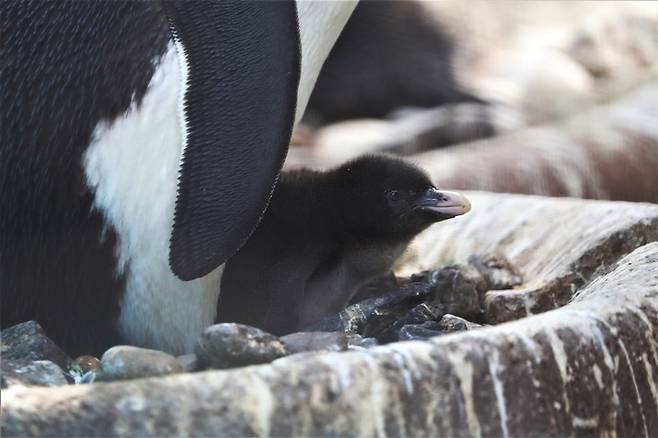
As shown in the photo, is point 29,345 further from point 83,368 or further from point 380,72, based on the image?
point 380,72

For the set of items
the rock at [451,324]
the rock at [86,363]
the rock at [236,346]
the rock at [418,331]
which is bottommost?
the rock at [236,346]

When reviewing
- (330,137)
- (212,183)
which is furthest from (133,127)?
(330,137)

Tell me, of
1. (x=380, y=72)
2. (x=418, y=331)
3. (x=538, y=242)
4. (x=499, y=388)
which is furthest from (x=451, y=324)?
(x=380, y=72)

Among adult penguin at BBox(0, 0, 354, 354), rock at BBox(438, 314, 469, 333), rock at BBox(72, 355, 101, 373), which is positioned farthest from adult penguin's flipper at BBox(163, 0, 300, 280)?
rock at BBox(438, 314, 469, 333)

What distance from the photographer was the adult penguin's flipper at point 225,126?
7.73 feet

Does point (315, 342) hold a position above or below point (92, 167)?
below

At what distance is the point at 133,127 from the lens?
8.43 ft

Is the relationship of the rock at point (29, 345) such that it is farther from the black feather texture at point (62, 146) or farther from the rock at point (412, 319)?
the rock at point (412, 319)

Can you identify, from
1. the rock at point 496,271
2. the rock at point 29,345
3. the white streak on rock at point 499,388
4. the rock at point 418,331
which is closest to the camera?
the white streak on rock at point 499,388

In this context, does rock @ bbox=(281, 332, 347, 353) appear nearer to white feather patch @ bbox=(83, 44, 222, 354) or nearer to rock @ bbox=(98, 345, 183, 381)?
rock @ bbox=(98, 345, 183, 381)

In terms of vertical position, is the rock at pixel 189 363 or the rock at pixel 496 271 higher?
the rock at pixel 496 271

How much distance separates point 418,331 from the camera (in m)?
2.42

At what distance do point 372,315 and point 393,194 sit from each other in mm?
302

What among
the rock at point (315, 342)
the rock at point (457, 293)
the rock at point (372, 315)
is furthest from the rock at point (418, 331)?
the rock at point (457, 293)
